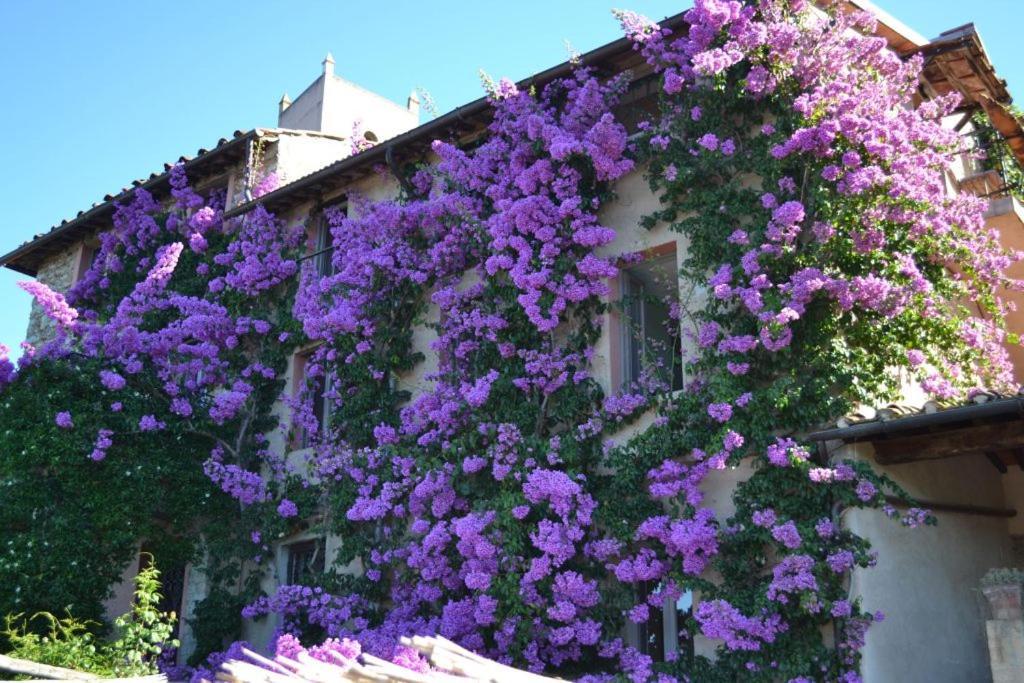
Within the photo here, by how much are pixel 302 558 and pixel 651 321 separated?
566 centimetres

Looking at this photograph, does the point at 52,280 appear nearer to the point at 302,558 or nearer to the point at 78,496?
the point at 78,496

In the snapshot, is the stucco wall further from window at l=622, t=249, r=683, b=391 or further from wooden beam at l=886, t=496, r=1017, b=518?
window at l=622, t=249, r=683, b=391

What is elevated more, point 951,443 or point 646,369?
point 646,369

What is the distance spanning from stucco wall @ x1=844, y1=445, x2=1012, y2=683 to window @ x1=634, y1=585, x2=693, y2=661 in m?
1.78

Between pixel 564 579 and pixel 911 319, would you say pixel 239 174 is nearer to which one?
pixel 564 579

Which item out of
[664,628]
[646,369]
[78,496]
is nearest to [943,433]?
[646,369]

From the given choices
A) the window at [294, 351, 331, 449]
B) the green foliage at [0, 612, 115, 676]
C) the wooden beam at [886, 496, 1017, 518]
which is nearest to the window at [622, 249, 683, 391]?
the wooden beam at [886, 496, 1017, 518]

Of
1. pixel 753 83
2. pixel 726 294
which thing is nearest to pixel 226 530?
pixel 726 294

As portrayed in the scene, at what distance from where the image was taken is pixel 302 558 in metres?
13.8

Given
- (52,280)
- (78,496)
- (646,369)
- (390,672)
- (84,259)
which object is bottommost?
(390,672)

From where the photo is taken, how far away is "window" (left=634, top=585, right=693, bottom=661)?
9977 mm

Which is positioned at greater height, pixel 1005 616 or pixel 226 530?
pixel 226 530

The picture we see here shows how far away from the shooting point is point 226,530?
1378cm

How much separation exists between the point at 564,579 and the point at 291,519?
4680 mm
